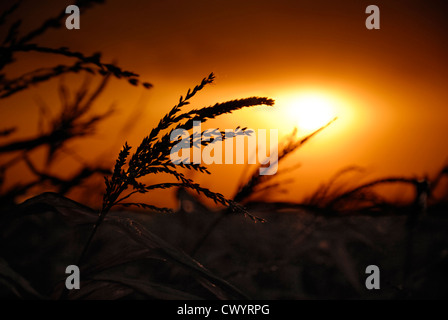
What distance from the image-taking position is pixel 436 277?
0.52 m

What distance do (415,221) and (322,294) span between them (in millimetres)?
205

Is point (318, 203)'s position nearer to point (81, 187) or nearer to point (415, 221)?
point (415, 221)

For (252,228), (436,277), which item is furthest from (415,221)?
(252,228)

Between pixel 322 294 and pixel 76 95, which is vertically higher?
pixel 76 95

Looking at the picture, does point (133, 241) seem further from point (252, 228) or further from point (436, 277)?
point (436, 277)

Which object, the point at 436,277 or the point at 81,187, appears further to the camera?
the point at 81,187

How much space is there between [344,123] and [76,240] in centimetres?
46

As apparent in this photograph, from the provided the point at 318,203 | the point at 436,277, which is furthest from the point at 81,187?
the point at 436,277

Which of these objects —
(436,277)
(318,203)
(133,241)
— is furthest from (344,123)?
(133,241)

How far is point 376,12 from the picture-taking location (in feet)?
2.27

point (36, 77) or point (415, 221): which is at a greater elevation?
point (36, 77)
